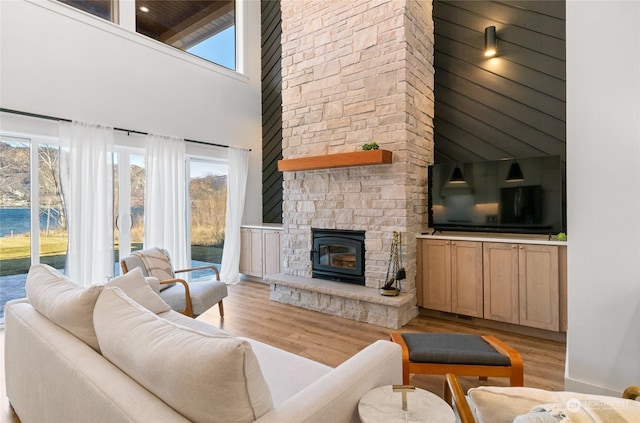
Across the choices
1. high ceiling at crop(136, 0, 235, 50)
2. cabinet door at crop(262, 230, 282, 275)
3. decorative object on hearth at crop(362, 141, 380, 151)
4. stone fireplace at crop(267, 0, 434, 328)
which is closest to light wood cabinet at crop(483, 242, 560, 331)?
stone fireplace at crop(267, 0, 434, 328)

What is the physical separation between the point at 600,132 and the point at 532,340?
2124 mm

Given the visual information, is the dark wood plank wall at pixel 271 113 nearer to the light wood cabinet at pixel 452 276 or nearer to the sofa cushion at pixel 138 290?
the light wood cabinet at pixel 452 276

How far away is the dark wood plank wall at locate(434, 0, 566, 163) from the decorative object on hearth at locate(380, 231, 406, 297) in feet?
4.55

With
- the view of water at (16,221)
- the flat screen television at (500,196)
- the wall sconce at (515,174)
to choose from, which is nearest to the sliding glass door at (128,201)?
the view of water at (16,221)

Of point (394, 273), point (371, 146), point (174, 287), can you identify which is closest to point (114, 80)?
point (174, 287)

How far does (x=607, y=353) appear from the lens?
6.58ft

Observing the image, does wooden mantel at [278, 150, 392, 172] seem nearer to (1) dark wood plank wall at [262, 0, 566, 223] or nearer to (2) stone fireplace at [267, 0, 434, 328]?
(2) stone fireplace at [267, 0, 434, 328]

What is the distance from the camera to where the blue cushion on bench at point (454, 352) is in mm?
1965

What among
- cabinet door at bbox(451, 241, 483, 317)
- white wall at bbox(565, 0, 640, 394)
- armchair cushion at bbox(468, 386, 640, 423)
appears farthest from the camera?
cabinet door at bbox(451, 241, 483, 317)

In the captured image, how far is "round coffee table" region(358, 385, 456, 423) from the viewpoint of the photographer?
3.77ft

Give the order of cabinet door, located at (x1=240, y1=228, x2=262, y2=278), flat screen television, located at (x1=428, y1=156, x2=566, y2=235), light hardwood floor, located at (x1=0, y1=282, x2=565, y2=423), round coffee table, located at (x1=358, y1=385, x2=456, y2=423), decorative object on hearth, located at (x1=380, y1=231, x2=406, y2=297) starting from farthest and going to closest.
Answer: cabinet door, located at (x1=240, y1=228, x2=262, y2=278) < decorative object on hearth, located at (x1=380, y1=231, x2=406, y2=297) < flat screen television, located at (x1=428, y1=156, x2=566, y2=235) < light hardwood floor, located at (x1=0, y1=282, x2=565, y2=423) < round coffee table, located at (x1=358, y1=385, x2=456, y2=423)

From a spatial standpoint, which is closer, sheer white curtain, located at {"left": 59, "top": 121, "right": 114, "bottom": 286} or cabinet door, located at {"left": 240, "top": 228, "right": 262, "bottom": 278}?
sheer white curtain, located at {"left": 59, "top": 121, "right": 114, "bottom": 286}

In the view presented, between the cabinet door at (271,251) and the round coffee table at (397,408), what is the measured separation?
393 cm

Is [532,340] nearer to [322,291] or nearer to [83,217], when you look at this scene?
[322,291]
